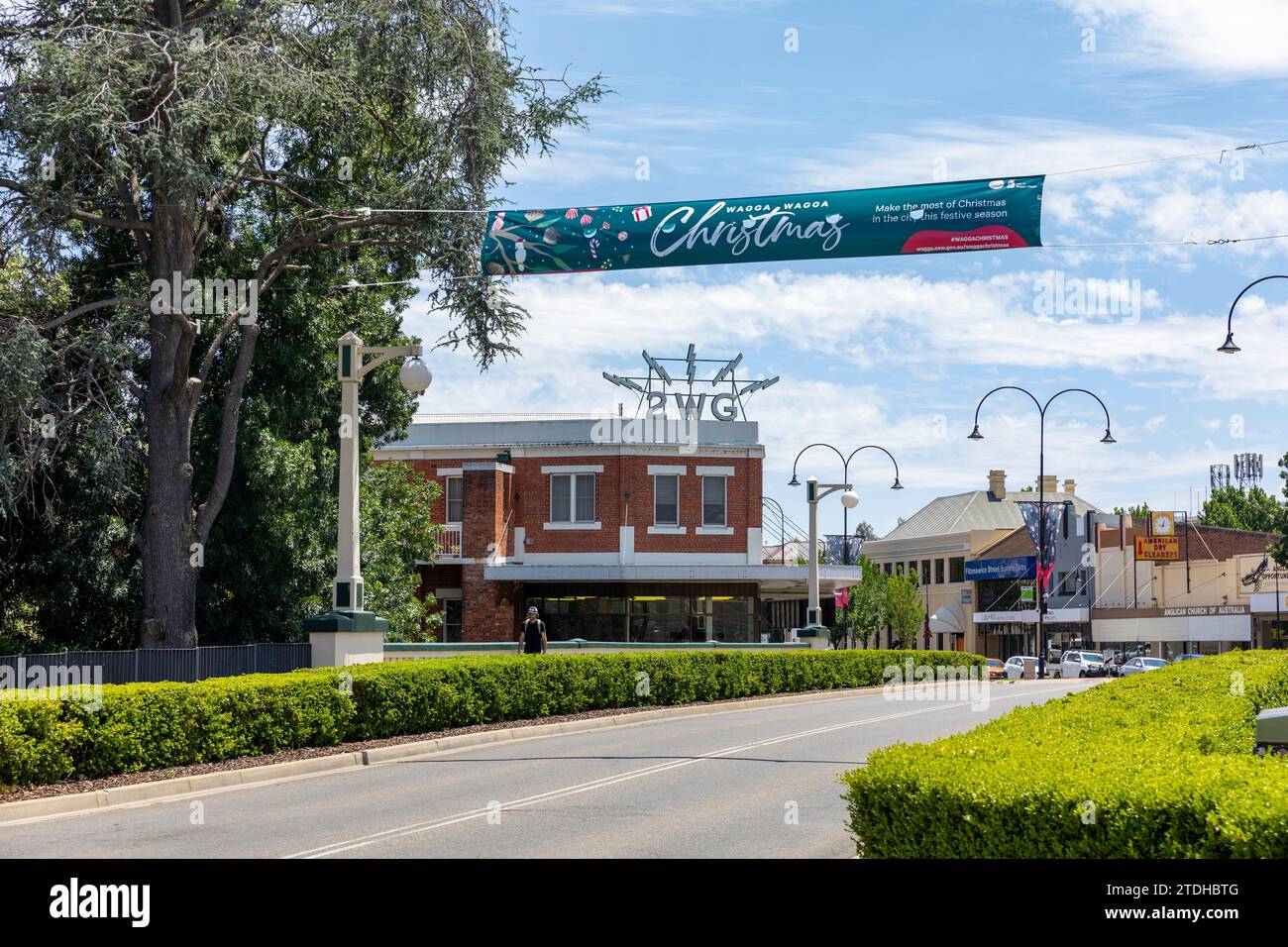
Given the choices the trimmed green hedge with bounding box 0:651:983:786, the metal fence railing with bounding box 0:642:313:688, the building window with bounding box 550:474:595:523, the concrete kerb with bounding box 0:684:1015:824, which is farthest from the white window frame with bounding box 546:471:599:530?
the metal fence railing with bounding box 0:642:313:688

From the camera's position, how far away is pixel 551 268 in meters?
20.5

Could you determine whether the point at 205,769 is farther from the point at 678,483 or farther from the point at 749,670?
the point at 678,483

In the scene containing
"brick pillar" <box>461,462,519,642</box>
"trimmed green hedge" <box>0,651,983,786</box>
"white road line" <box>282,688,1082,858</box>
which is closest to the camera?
"white road line" <box>282,688,1082,858</box>

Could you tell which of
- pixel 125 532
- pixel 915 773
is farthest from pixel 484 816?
pixel 125 532

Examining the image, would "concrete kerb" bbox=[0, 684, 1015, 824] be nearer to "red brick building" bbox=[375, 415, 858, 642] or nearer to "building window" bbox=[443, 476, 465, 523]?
"red brick building" bbox=[375, 415, 858, 642]

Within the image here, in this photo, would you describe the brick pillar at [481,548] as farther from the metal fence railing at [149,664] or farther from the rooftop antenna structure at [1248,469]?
the rooftop antenna structure at [1248,469]

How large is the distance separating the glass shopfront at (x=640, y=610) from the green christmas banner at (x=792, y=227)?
82.7ft

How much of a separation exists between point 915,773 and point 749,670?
24.3 meters

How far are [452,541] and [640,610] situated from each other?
6521mm

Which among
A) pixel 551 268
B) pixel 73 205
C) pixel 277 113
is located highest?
pixel 277 113

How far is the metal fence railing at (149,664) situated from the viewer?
18.2 metres

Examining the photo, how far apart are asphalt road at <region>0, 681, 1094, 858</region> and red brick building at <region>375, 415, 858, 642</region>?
73.6 feet

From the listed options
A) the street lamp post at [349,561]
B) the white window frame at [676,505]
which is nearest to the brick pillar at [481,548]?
the white window frame at [676,505]

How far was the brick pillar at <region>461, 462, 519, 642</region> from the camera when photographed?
43.9 m
